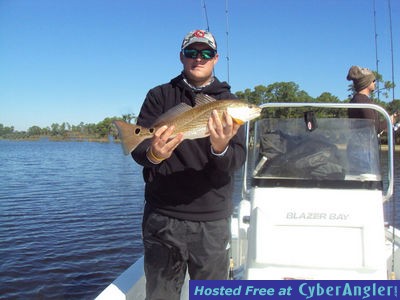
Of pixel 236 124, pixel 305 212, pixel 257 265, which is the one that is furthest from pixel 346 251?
pixel 236 124

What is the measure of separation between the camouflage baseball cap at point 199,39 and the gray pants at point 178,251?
1512mm

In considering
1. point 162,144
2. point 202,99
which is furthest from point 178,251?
point 202,99

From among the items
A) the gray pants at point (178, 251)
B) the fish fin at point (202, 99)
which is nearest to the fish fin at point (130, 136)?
the fish fin at point (202, 99)

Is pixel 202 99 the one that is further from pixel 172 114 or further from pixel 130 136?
pixel 130 136

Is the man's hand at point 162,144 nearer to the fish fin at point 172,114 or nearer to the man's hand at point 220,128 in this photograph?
the fish fin at point 172,114

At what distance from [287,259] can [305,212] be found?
43 cm

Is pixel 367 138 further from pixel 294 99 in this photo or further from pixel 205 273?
pixel 294 99

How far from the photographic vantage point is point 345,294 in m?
2.61

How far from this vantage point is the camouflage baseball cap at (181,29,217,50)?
3.15 m

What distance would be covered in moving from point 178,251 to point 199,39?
182 centimetres

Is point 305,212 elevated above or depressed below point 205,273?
above

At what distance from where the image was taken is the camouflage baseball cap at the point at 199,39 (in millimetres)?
3146

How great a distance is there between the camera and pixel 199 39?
10.3ft

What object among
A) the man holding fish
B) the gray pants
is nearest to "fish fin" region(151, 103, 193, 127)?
the man holding fish
